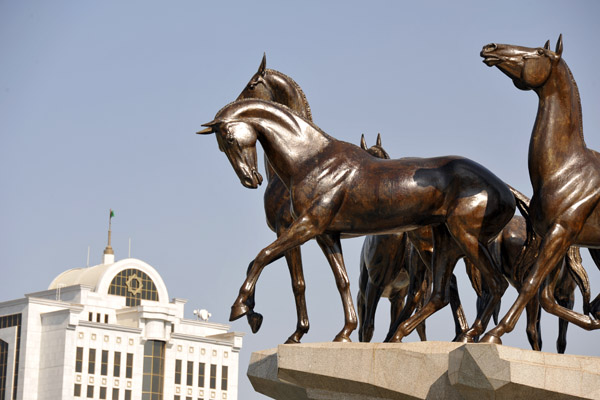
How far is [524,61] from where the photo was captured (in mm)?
12141

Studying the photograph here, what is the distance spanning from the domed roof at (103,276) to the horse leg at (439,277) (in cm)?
9352

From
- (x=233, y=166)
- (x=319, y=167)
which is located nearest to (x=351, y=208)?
(x=319, y=167)

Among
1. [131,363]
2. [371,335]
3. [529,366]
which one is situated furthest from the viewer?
[131,363]

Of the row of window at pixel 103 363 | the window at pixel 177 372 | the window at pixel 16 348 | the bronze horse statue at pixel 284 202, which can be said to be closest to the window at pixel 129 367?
the row of window at pixel 103 363

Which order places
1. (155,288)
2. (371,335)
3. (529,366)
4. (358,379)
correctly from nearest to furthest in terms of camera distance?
(529,366)
(358,379)
(371,335)
(155,288)

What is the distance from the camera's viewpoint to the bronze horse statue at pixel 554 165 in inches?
469

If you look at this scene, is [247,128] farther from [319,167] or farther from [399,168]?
[399,168]

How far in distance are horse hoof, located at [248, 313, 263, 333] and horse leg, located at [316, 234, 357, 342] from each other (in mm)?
954

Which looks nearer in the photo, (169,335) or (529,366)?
(529,366)

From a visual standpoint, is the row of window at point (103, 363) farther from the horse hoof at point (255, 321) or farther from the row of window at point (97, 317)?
the horse hoof at point (255, 321)

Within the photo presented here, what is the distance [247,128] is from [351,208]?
1487 mm

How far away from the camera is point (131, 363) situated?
102m

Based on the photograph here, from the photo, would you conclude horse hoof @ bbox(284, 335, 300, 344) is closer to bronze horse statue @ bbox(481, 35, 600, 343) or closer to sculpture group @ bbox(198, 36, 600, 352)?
sculpture group @ bbox(198, 36, 600, 352)

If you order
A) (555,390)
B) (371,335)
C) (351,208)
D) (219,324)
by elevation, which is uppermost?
(219,324)
